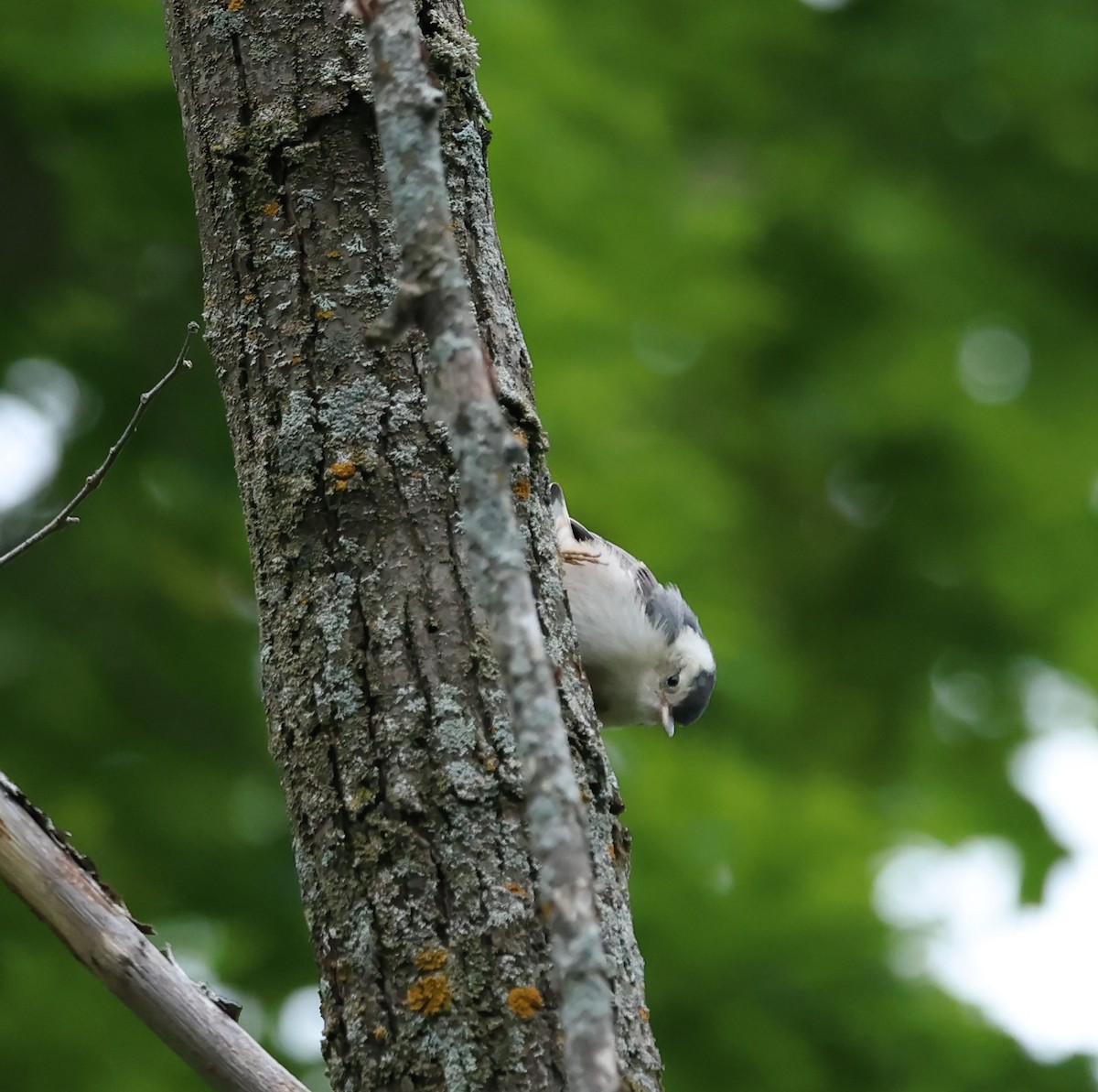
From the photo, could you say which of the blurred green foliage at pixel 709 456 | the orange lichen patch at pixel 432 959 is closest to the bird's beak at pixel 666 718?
the blurred green foliage at pixel 709 456

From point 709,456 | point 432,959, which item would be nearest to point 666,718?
point 709,456

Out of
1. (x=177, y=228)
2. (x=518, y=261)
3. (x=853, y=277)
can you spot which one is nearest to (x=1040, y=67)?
(x=853, y=277)

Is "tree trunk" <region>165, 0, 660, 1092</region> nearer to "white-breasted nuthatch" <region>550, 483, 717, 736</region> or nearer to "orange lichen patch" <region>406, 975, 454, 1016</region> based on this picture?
"orange lichen patch" <region>406, 975, 454, 1016</region>

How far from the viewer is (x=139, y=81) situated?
466 cm

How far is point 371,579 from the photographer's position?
2107mm

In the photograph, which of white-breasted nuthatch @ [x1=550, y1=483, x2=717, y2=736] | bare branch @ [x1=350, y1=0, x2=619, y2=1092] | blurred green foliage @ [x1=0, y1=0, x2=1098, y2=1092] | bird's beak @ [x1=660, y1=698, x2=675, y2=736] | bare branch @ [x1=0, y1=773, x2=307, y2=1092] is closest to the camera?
bare branch @ [x1=350, y1=0, x2=619, y2=1092]

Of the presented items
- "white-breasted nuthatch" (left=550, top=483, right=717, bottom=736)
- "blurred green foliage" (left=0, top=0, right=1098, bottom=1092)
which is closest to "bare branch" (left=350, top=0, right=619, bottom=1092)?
"white-breasted nuthatch" (left=550, top=483, right=717, bottom=736)

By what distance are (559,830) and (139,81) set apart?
3991 millimetres

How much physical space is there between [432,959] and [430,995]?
4 cm

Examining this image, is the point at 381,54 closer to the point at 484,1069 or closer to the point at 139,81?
the point at 484,1069

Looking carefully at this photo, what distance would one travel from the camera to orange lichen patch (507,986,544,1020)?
1.90 m

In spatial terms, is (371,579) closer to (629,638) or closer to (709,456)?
(629,638)

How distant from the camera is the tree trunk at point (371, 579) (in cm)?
194

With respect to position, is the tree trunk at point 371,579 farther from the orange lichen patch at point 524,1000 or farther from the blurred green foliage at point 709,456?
the blurred green foliage at point 709,456
